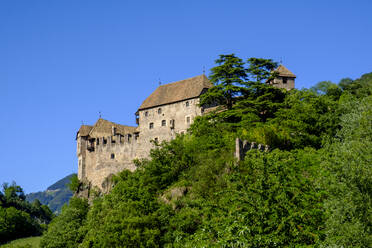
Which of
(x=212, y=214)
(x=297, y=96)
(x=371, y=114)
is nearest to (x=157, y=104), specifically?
(x=297, y=96)

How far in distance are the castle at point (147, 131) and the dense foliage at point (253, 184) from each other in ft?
11.6

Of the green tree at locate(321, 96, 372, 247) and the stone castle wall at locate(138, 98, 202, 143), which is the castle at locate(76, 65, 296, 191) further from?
the green tree at locate(321, 96, 372, 247)

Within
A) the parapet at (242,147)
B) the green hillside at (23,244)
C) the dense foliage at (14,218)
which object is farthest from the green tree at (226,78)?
the dense foliage at (14,218)

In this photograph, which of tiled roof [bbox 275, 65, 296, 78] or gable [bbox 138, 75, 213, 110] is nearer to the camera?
gable [bbox 138, 75, 213, 110]

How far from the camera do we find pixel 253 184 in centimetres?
2659

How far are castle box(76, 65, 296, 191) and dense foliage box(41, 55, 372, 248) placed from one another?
353 centimetres

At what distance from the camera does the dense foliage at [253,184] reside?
2411 cm

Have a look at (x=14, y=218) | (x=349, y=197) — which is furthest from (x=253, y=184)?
(x=14, y=218)

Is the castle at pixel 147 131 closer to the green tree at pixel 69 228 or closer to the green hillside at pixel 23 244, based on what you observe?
the green tree at pixel 69 228

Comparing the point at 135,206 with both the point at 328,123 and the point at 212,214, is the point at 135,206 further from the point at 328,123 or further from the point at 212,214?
the point at 328,123

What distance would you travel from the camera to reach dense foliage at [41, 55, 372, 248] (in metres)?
24.1

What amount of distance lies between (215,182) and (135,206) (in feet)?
22.3

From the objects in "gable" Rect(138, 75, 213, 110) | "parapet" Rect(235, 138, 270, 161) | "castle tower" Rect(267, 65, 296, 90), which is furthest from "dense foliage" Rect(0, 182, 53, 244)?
"parapet" Rect(235, 138, 270, 161)

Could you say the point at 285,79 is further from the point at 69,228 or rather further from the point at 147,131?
the point at 69,228
